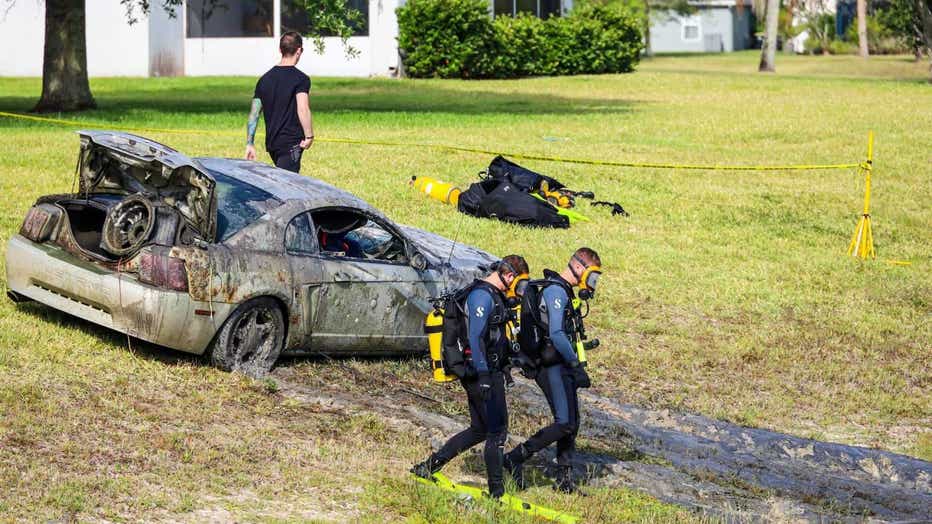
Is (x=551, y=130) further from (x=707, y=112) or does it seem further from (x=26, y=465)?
(x=26, y=465)

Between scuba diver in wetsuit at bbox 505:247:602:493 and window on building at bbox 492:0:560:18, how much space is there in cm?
3552

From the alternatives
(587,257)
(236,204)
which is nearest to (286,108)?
(236,204)

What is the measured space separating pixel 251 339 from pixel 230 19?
108 ft

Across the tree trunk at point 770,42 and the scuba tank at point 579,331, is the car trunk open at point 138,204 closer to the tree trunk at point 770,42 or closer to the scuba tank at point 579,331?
Answer: the scuba tank at point 579,331

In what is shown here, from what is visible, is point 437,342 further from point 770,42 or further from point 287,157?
point 770,42

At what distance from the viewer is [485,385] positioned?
7.76m

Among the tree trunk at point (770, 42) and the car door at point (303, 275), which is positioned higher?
the tree trunk at point (770, 42)

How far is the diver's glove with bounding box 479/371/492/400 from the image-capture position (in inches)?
304

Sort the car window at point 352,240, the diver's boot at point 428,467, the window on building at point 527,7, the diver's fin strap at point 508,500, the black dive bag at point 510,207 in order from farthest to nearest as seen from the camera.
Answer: the window on building at point 527,7, the black dive bag at point 510,207, the car window at point 352,240, the diver's boot at point 428,467, the diver's fin strap at point 508,500

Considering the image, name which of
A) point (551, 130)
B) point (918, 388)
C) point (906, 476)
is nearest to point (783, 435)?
point (906, 476)

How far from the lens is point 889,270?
16578 millimetres

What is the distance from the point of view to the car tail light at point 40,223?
10.1 meters

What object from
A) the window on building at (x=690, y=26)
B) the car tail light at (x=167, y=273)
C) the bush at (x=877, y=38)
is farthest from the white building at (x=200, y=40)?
the window on building at (x=690, y=26)

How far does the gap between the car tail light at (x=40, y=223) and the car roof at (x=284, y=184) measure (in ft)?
3.93
